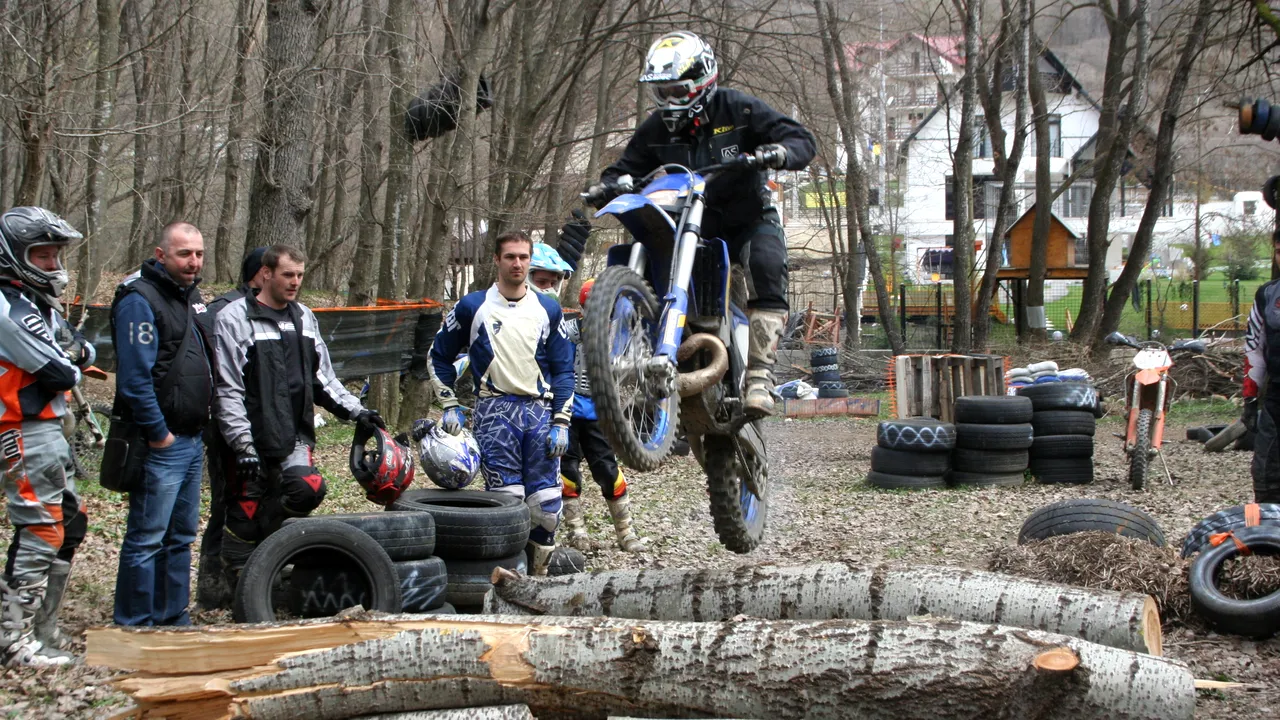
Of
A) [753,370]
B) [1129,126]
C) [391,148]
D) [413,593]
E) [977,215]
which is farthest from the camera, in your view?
[977,215]

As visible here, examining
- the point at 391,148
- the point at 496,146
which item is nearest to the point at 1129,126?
the point at 496,146

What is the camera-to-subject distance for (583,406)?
322 inches

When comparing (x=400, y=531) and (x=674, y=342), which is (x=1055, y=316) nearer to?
(x=674, y=342)

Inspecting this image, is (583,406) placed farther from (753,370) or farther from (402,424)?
(402,424)

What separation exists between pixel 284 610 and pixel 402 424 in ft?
28.5

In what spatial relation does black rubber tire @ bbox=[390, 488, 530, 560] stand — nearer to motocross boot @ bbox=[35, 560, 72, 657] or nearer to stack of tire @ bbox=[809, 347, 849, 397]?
motocross boot @ bbox=[35, 560, 72, 657]

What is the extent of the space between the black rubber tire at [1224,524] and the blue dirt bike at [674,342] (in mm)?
2397

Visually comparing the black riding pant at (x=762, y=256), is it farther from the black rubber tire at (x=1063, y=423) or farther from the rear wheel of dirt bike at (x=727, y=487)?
the black rubber tire at (x=1063, y=423)

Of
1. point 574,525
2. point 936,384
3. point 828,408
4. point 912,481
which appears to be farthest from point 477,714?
point 828,408

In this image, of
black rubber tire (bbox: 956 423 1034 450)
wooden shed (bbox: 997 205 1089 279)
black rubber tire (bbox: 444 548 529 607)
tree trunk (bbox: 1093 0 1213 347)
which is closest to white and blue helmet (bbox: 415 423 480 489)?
black rubber tire (bbox: 444 548 529 607)

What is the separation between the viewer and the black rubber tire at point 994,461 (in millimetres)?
11641

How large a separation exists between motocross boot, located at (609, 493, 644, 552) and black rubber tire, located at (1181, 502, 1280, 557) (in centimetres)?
371

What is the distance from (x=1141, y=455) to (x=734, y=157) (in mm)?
7045

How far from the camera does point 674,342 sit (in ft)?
17.1
